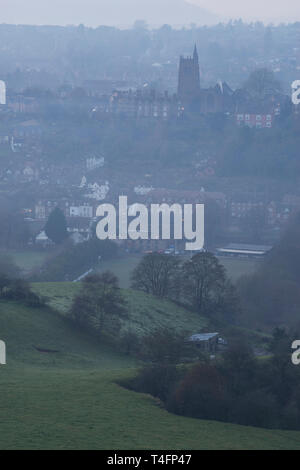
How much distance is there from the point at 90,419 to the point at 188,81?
4103 centimetres

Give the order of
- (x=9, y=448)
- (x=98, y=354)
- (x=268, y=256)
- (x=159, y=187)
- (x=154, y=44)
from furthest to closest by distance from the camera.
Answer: (x=154, y=44)
(x=159, y=187)
(x=268, y=256)
(x=98, y=354)
(x=9, y=448)

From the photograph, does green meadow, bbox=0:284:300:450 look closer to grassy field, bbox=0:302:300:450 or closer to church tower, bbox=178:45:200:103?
grassy field, bbox=0:302:300:450

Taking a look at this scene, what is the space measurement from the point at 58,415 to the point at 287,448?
2.10m

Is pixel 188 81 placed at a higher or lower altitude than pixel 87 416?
higher

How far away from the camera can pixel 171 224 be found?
3250 centimetres

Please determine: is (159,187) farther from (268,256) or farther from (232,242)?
(268,256)

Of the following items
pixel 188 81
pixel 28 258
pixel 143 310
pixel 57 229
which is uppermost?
pixel 188 81

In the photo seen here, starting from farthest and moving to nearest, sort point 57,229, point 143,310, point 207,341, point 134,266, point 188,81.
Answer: point 188,81
point 57,229
point 134,266
point 143,310
point 207,341

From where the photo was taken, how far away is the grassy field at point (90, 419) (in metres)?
8.98

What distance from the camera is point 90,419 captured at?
972cm

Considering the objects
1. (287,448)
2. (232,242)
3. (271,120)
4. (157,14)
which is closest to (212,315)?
(287,448)

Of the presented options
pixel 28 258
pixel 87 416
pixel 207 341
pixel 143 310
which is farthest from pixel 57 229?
pixel 87 416

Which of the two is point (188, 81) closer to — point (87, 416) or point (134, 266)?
point (134, 266)

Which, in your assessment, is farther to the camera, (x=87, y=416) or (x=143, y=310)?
(x=143, y=310)
